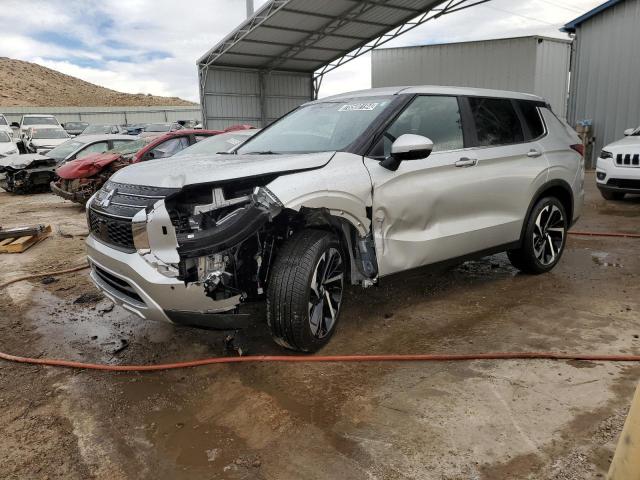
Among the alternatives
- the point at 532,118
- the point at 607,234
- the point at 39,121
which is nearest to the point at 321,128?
the point at 532,118

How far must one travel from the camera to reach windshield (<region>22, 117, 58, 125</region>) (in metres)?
19.7

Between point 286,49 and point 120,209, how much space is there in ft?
52.8

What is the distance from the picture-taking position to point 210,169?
2.94m

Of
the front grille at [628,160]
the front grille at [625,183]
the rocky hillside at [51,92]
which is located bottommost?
the front grille at [625,183]

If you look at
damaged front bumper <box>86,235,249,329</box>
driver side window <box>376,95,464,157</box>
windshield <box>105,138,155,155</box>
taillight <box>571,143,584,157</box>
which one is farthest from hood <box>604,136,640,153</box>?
windshield <box>105,138,155,155</box>

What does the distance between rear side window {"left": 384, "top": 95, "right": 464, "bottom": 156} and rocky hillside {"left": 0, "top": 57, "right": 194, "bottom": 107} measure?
216 ft

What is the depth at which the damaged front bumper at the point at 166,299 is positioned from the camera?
2.74m

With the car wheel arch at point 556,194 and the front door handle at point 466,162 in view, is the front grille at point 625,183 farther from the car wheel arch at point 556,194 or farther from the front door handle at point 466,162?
the front door handle at point 466,162

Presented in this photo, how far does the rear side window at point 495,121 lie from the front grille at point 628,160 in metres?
4.77

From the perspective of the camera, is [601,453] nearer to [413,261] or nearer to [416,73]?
[413,261]

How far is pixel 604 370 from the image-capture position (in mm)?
2977

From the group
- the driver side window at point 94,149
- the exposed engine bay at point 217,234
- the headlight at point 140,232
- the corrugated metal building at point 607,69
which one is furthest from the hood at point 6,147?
the corrugated metal building at point 607,69

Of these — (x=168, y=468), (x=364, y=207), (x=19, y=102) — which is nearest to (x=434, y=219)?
(x=364, y=207)

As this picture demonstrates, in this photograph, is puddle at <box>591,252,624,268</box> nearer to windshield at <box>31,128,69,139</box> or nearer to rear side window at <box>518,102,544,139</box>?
rear side window at <box>518,102,544,139</box>
